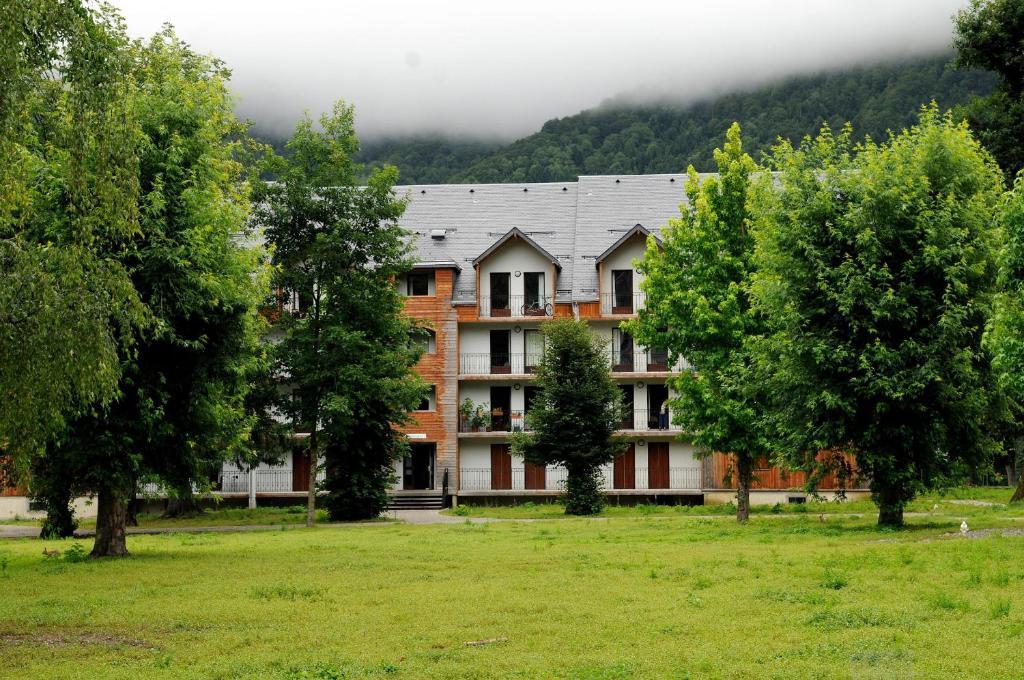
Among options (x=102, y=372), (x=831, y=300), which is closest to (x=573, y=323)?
(x=831, y=300)

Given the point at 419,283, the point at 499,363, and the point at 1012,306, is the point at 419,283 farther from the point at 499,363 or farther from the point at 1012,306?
the point at 1012,306

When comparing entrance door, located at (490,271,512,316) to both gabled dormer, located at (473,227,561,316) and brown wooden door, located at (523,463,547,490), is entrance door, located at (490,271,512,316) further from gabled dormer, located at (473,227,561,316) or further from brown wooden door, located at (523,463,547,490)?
brown wooden door, located at (523,463,547,490)

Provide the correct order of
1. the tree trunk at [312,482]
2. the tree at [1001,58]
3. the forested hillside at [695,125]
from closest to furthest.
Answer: the tree at [1001,58] → the tree trunk at [312,482] → the forested hillside at [695,125]

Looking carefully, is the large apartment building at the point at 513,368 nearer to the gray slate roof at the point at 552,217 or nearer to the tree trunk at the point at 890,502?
the gray slate roof at the point at 552,217

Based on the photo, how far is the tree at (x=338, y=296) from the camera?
3684cm

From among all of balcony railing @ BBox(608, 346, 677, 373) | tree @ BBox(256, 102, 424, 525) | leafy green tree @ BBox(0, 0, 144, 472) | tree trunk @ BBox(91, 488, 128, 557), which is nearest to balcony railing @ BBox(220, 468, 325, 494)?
tree @ BBox(256, 102, 424, 525)

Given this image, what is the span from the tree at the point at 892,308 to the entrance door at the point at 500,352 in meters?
24.4

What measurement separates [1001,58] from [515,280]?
73.3 ft

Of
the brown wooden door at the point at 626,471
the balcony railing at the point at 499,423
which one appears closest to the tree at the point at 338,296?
the balcony railing at the point at 499,423

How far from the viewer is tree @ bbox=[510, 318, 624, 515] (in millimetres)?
38250

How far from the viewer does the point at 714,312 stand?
1265 inches

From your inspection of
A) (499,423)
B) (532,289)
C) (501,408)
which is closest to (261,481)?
(499,423)

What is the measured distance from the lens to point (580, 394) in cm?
3831

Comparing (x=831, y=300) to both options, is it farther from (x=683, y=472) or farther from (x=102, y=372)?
(x=683, y=472)
